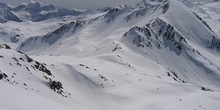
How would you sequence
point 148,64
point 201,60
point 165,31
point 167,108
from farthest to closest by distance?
point 165,31
point 201,60
point 148,64
point 167,108

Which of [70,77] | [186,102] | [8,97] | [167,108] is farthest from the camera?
[70,77]

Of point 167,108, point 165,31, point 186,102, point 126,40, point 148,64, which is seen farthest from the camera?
point 165,31

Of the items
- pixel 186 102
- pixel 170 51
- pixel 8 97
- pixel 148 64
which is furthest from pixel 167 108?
pixel 170 51

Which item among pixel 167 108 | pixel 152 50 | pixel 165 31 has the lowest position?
pixel 167 108

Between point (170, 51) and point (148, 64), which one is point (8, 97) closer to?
point (148, 64)

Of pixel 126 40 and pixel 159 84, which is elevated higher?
pixel 126 40

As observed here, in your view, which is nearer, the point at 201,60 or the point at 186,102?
the point at 186,102

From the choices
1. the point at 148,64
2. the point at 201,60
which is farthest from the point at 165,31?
the point at 148,64

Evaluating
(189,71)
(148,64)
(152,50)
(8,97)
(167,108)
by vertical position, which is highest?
(152,50)

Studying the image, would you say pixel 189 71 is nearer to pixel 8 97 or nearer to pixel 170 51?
pixel 170 51
